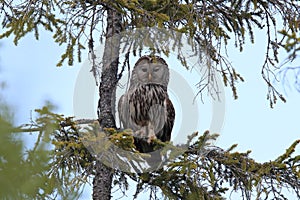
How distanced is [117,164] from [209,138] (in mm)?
905

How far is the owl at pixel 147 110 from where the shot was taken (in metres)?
6.49

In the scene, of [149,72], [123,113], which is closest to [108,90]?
[123,113]

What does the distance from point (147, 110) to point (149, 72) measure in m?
0.52

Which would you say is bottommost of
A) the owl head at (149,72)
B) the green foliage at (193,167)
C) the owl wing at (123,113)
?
the green foliage at (193,167)

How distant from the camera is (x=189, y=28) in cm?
575

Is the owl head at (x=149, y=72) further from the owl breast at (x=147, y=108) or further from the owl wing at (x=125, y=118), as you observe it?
the owl wing at (x=125, y=118)

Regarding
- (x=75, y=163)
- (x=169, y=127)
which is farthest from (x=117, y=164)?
(x=169, y=127)

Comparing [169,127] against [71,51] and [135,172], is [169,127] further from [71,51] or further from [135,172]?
[71,51]

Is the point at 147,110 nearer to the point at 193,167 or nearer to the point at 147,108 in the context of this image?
the point at 147,108

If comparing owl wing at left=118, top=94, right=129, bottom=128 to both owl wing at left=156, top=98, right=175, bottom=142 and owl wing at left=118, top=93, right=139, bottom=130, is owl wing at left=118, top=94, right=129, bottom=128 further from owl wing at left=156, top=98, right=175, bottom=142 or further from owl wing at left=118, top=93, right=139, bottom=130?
owl wing at left=156, top=98, right=175, bottom=142

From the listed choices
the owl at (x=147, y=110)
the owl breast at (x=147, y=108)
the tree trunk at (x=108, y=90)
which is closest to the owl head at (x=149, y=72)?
the owl at (x=147, y=110)

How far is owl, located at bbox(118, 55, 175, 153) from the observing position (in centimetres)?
649

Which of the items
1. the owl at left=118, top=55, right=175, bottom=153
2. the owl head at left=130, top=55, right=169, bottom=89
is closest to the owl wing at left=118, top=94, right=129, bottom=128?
the owl at left=118, top=55, right=175, bottom=153

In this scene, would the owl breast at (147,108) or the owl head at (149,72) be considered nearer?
the owl breast at (147,108)
